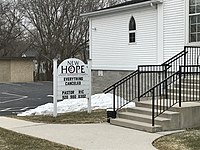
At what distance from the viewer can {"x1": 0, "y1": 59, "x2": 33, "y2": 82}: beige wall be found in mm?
40000

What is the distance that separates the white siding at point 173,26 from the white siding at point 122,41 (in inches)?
32.1

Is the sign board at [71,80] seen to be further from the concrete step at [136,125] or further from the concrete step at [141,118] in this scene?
the concrete step at [136,125]

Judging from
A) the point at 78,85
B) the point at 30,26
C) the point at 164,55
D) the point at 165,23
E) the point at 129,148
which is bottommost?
the point at 129,148

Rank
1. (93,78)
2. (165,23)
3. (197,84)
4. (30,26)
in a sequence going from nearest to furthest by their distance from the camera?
(197,84), (165,23), (93,78), (30,26)

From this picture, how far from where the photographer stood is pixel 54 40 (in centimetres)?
4284

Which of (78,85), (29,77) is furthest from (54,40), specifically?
(78,85)

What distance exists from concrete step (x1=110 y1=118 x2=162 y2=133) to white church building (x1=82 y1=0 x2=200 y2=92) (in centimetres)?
555

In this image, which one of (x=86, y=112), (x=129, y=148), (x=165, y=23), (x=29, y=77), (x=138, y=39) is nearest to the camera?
(x=129, y=148)

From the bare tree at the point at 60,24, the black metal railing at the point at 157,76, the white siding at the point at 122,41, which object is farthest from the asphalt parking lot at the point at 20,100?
the bare tree at the point at 60,24

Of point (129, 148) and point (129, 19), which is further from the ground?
point (129, 19)

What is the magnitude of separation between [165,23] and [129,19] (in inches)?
108

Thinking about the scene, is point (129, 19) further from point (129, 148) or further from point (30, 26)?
point (30, 26)

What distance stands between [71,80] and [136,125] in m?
3.41

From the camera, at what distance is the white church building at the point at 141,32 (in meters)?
15.2
